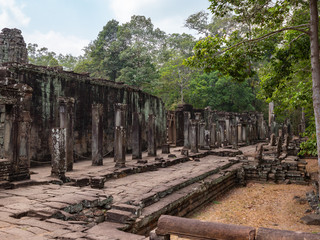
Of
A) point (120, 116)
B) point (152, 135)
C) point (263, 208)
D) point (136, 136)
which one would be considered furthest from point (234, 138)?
point (120, 116)

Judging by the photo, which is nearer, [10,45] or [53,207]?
[53,207]

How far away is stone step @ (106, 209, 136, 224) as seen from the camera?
13.9ft

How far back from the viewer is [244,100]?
25.4 m

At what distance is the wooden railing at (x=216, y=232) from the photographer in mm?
2281

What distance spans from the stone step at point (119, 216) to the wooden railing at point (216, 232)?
1.51m

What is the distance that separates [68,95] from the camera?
1081cm

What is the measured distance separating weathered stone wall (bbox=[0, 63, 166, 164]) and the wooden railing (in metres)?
5.78

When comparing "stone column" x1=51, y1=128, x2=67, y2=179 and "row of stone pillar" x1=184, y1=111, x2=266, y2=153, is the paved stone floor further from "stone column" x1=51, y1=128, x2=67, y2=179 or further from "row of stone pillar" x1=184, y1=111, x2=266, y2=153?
"row of stone pillar" x1=184, y1=111, x2=266, y2=153

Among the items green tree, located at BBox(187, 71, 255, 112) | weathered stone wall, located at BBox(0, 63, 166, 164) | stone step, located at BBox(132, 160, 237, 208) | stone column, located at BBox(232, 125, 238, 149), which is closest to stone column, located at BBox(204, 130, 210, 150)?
stone column, located at BBox(232, 125, 238, 149)

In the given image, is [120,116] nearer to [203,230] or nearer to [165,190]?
[165,190]

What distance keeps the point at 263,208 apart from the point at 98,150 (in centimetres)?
569

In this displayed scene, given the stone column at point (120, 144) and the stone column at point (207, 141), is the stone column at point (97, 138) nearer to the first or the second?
the stone column at point (120, 144)

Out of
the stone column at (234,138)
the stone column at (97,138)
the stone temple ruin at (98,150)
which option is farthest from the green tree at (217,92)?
the stone column at (97,138)

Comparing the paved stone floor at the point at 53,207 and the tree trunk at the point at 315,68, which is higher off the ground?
the tree trunk at the point at 315,68
